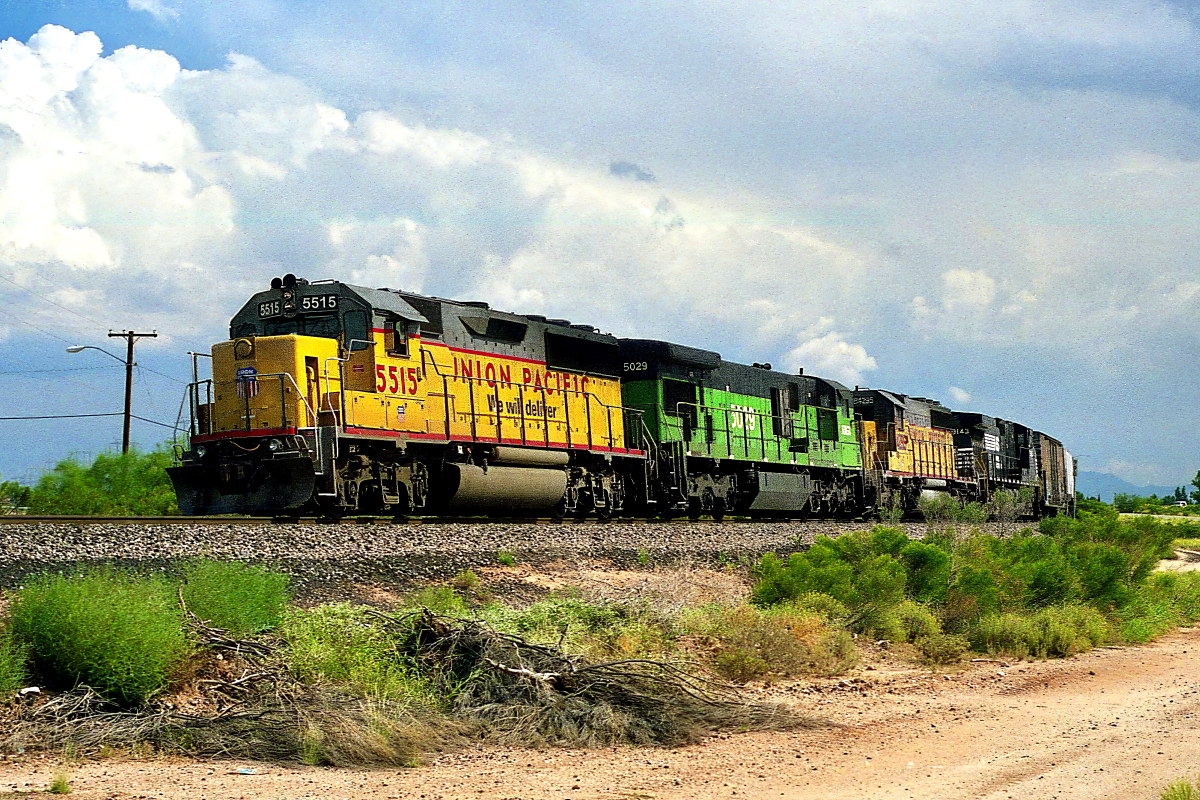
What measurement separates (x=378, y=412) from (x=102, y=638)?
8882 mm

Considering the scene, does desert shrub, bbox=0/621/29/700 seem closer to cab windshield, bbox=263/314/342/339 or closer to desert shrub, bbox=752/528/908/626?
desert shrub, bbox=752/528/908/626

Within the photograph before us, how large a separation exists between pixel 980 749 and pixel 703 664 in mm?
3438

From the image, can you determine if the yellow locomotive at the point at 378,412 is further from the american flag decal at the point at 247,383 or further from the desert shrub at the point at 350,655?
the desert shrub at the point at 350,655

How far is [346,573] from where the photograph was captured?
11.4 m

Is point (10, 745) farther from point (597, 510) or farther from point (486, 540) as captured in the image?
point (597, 510)

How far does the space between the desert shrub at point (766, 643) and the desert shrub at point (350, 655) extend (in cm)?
327

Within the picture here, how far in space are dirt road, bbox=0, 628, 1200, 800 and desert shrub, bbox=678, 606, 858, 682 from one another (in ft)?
2.56

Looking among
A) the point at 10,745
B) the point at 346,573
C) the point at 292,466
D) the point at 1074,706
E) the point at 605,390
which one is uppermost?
the point at 605,390

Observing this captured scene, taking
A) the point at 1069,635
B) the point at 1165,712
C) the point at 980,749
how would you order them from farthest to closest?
the point at 1069,635, the point at 1165,712, the point at 980,749

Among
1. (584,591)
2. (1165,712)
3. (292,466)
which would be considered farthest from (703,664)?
(292,466)

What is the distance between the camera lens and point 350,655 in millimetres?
Result: 8719

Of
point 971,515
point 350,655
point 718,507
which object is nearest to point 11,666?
point 350,655

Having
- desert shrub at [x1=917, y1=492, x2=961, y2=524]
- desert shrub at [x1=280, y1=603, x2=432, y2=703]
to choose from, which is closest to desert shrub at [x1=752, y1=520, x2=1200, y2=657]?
desert shrub at [x1=280, y1=603, x2=432, y2=703]

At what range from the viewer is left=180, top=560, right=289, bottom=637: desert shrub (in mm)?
8836
